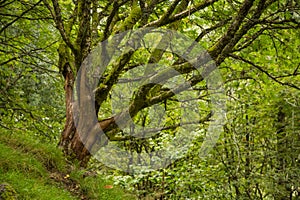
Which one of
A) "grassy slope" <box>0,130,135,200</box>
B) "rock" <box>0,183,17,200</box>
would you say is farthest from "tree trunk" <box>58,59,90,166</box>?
"rock" <box>0,183,17,200</box>

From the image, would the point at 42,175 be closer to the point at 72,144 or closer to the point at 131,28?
the point at 72,144

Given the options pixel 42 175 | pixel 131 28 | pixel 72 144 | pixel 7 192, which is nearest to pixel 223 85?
pixel 131 28

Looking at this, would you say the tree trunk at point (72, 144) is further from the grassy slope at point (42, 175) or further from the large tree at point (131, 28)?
the grassy slope at point (42, 175)

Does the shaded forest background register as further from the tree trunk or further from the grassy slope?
the grassy slope

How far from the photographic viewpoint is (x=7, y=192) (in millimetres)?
3373

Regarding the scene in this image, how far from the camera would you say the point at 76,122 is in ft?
18.7

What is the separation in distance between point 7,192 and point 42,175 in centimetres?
121

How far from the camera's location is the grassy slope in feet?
12.9

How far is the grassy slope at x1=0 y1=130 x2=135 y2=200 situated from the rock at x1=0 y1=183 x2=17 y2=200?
0.18 metres

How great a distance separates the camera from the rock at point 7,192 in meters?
3.31

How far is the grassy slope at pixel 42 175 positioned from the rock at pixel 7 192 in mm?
179

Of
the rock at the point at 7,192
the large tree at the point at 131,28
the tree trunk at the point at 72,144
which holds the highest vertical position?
the large tree at the point at 131,28

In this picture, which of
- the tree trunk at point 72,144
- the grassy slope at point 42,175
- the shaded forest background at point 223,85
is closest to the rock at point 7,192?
the grassy slope at point 42,175

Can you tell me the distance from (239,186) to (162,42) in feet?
10.6
